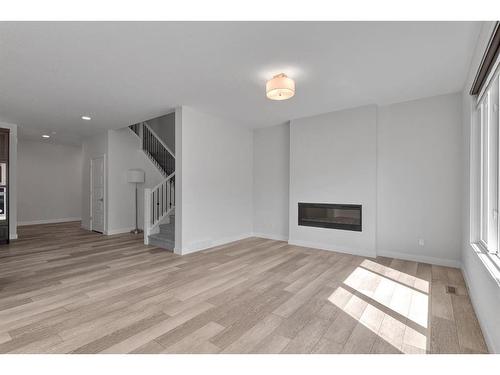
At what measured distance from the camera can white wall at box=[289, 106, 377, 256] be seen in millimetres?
4266

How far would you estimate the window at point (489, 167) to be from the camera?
2.18m

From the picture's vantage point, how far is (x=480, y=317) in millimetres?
2090

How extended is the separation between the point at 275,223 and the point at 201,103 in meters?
3.13

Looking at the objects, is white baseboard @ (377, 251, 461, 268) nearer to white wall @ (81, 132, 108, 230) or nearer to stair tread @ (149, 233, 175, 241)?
stair tread @ (149, 233, 175, 241)

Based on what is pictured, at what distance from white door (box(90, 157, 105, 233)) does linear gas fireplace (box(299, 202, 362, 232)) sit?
204 inches

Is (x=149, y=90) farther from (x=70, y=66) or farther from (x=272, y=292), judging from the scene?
(x=272, y=292)

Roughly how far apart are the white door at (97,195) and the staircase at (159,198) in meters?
1.28

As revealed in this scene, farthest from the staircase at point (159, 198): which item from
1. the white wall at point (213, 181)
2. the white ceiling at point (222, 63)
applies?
the white ceiling at point (222, 63)

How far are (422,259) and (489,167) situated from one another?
210cm

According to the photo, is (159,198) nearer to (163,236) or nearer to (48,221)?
(163,236)

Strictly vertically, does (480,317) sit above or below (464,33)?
below

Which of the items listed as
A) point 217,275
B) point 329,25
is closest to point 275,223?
point 217,275

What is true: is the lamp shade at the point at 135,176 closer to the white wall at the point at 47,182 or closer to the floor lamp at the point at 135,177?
the floor lamp at the point at 135,177

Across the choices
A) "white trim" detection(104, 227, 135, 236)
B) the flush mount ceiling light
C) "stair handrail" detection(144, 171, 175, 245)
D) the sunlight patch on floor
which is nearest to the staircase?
"stair handrail" detection(144, 171, 175, 245)
